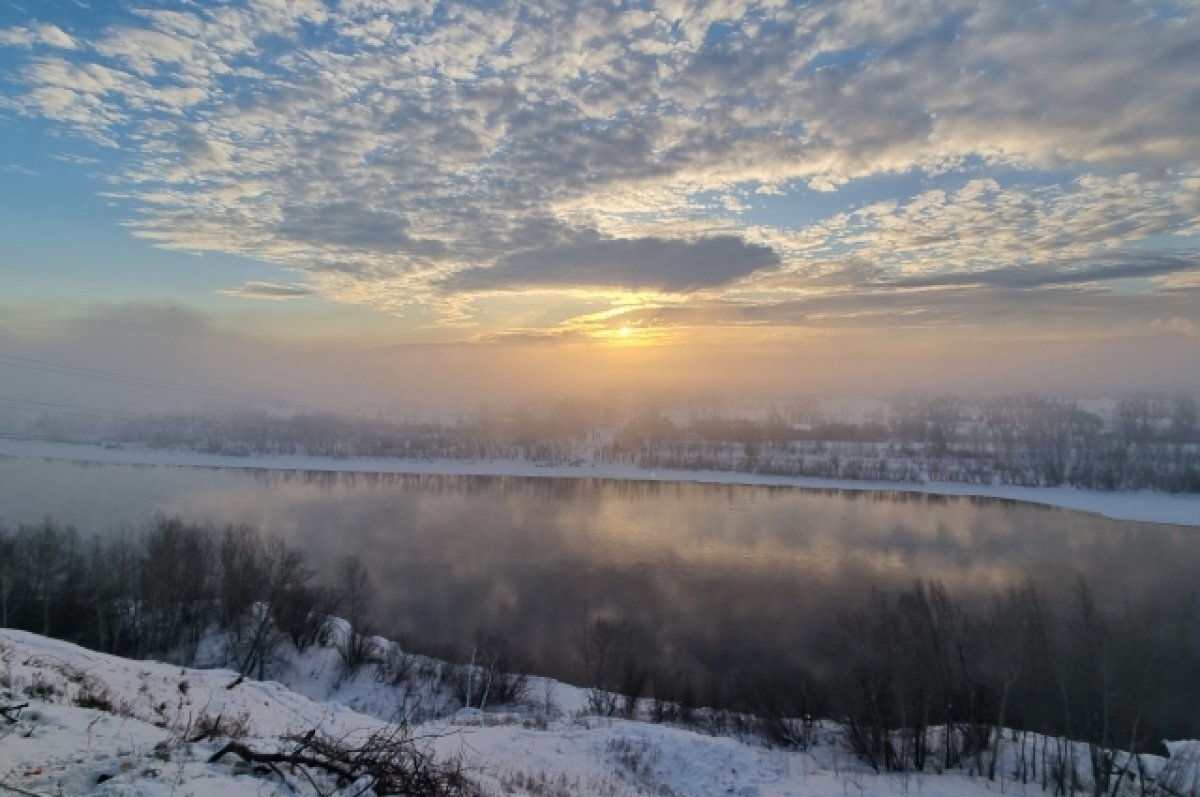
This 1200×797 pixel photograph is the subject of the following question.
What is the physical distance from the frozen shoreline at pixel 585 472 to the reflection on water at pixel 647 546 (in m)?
2.37

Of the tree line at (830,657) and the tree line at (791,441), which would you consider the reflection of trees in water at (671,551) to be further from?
the tree line at (791,441)

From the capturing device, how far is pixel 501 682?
13.1m

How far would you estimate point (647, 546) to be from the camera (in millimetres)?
25328

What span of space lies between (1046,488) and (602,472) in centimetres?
2720

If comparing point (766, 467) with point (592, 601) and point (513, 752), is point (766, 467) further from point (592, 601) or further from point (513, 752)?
point (513, 752)

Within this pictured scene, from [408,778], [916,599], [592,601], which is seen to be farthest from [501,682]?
[408,778]

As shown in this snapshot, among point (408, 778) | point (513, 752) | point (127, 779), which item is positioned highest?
point (127, 779)

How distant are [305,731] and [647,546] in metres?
20.9

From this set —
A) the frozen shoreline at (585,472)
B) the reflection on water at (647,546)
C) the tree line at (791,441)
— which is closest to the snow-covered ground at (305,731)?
the reflection on water at (647,546)

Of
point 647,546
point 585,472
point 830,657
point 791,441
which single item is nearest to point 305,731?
point 830,657

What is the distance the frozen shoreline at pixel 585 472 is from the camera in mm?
33812

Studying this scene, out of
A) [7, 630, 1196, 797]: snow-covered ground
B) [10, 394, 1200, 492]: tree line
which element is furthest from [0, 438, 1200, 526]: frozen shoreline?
[7, 630, 1196, 797]: snow-covered ground

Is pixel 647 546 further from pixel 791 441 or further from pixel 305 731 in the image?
pixel 791 441

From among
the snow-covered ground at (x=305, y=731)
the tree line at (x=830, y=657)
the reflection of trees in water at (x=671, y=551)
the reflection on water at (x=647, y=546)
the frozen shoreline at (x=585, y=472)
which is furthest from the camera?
the frozen shoreline at (x=585, y=472)
